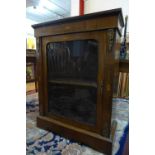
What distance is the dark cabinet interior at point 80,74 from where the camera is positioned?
105 cm

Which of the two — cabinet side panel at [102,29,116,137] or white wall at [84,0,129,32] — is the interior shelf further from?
white wall at [84,0,129,32]

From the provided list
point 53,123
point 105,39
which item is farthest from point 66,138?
point 105,39

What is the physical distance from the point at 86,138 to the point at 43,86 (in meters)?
0.62

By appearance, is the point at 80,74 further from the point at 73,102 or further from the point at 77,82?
the point at 73,102

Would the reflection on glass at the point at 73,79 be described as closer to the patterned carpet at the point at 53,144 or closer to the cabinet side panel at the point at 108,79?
the cabinet side panel at the point at 108,79

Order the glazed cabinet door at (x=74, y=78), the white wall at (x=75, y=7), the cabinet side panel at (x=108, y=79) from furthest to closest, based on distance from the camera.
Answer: the white wall at (x=75, y=7) → the glazed cabinet door at (x=74, y=78) → the cabinet side panel at (x=108, y=79)

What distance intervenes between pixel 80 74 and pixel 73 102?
262mm

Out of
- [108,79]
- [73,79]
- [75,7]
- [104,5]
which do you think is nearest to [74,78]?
[73,79]

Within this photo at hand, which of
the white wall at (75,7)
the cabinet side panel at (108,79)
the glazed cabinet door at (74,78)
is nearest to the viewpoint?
the cabinet side panel at (108,79)

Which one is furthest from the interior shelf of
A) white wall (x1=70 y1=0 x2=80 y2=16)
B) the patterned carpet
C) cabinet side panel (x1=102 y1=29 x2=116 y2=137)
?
white wall (x1=70 y1=0 x2=80 y2=16)

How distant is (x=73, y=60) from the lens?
4.12 feet

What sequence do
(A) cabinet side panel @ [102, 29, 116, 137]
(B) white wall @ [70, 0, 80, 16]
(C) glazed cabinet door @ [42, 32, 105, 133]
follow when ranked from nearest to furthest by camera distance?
1. (A) cabinet side panel @ [102, 29, 116, 137]
2. (C) glazed cabinet door @ [42, 32, 105, 133]
3. (B) white wall @ [70, 0, 80, 16]

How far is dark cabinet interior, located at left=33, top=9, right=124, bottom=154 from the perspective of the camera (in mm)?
1046

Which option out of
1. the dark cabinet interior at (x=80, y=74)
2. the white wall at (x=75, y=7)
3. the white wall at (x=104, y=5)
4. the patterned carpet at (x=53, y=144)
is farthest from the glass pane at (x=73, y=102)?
the white wall at (x=104, y=5)
